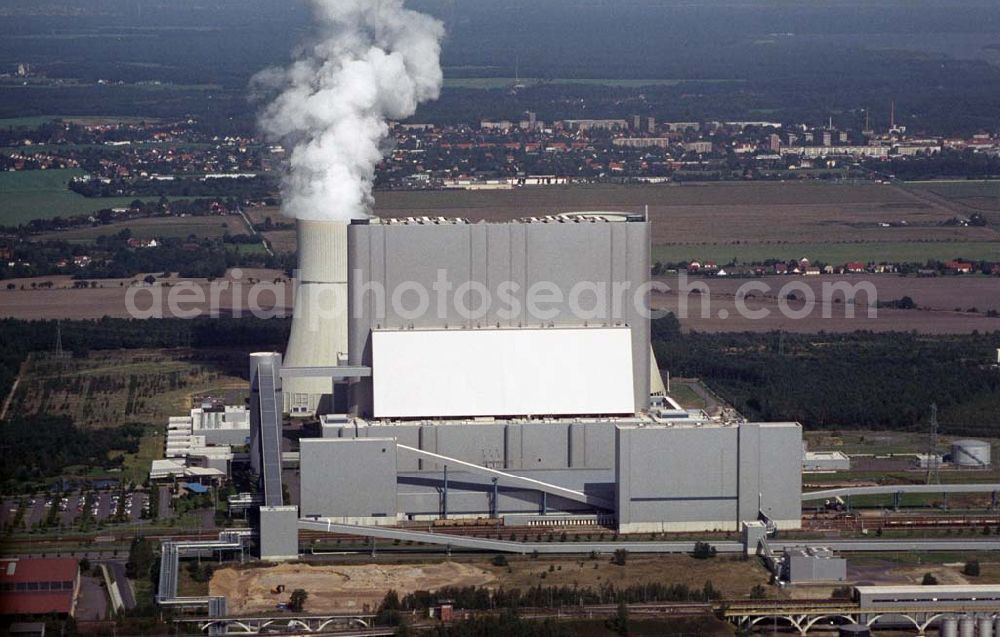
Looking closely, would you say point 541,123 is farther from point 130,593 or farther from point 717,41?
point 130,593

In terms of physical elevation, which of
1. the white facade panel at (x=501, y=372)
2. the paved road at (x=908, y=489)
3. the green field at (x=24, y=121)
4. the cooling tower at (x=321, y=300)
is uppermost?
the green field at (x=24, y=121)

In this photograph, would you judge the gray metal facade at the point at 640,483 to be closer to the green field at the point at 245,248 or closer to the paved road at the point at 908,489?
the paved road at the point at 908,489

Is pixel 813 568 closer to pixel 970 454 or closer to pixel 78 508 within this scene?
pixel 970 454

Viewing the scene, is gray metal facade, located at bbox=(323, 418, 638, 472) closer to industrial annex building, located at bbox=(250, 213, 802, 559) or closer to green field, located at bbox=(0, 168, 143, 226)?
industrial annex building, located at bbox=(250, 213, 802, 559)

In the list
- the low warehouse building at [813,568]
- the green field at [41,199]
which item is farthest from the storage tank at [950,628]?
the green field at [41,199]

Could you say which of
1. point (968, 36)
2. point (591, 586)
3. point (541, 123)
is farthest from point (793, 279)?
point (968, 36)

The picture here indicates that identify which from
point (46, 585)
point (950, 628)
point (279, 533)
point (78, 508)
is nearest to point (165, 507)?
point (78, 508)
